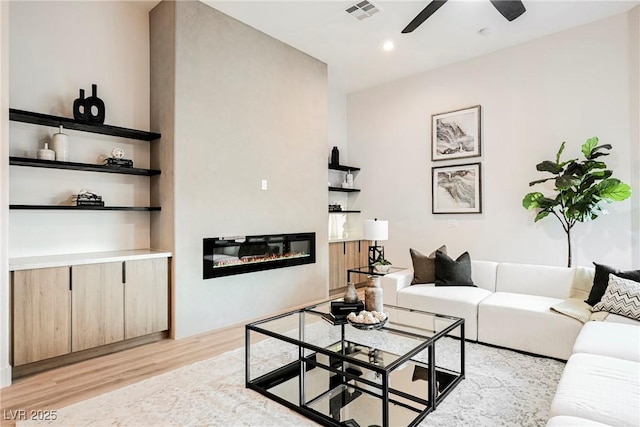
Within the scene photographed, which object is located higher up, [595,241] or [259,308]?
[595,241]

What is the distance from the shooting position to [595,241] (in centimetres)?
396

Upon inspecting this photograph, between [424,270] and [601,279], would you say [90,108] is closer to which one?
[424,270]

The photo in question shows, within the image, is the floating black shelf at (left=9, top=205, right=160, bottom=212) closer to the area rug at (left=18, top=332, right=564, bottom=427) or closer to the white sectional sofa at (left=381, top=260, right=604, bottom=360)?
the area rug at (left=18, top=332, right=564, bottom=427)

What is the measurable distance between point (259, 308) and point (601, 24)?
202 inches

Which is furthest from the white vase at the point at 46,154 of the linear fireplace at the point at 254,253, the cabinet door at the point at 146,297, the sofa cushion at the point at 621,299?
the sofa cushion at the point at 621,299

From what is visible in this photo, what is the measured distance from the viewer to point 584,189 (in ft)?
12.0

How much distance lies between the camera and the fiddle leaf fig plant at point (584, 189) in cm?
354

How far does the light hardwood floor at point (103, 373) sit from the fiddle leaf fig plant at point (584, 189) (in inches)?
145

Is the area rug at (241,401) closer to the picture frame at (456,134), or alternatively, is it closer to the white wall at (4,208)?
the white wall at (4,208)

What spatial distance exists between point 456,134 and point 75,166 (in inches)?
183

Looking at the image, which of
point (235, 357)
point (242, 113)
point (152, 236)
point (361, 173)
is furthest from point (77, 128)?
point (361, 173)

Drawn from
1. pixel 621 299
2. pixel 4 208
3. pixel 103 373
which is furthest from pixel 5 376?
pixel 621 299

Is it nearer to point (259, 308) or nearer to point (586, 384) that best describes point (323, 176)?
point (259, 308)

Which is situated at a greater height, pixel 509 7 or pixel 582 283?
pixel 509 7
